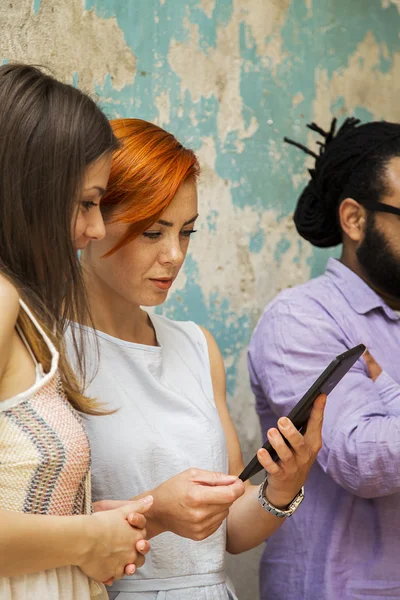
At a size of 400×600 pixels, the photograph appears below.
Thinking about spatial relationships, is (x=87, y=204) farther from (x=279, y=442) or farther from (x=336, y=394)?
(x=336, y=394)

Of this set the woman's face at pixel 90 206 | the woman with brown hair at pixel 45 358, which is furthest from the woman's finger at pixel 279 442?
the woman's face at pixel 90 206

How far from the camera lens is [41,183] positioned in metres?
1.52

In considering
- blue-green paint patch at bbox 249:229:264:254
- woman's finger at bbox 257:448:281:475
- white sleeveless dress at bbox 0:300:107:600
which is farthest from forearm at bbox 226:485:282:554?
blue-green paint patch at bbox 249:229:264:254

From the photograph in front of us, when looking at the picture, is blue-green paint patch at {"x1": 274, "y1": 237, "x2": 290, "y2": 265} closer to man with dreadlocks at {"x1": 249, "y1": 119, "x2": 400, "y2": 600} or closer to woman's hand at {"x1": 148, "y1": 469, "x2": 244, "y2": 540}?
man with dreadlocks at {"x1": 249, "y1": 119, "x2": 400, "y2": 600}

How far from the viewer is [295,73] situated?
125 inches

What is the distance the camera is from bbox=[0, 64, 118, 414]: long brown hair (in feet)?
4.96

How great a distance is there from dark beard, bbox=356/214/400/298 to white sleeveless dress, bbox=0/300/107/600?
138 cm

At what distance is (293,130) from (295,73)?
21cm

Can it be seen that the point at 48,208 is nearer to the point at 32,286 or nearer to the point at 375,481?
the point at 32,286

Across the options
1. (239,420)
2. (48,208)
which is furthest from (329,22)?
(48,208)

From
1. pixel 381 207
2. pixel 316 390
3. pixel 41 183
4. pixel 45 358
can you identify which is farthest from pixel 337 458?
pixel 41 183

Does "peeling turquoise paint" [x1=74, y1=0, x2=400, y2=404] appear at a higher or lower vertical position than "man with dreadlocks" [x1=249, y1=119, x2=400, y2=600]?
higher

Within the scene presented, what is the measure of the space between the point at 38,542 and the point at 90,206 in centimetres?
64

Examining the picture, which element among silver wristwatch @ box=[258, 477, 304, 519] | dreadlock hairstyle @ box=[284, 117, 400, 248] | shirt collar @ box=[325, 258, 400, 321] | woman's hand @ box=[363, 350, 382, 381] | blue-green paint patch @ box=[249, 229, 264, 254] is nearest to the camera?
silver wristwatch @ box=[258, 477, 304, 519]
